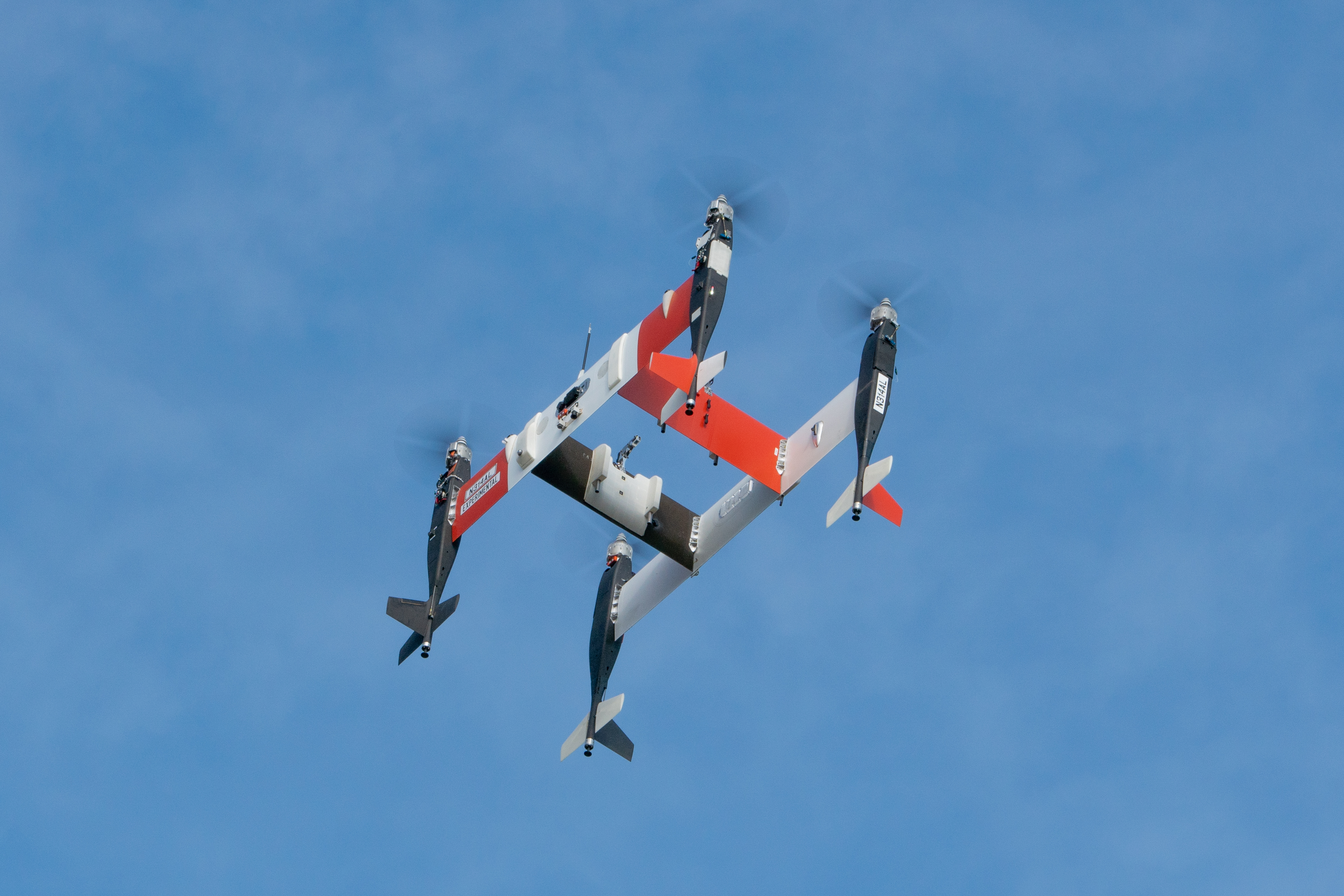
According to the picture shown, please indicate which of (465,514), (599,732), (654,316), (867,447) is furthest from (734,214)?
(599,732)

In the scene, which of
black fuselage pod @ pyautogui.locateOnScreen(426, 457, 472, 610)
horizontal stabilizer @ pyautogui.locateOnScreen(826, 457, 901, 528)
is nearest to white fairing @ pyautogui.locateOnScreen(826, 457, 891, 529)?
horizontal stabilizer @ pyautogui.locateOnScreen(826, 457, 901, 528)

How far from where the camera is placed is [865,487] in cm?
4878

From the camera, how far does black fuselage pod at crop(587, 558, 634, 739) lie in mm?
55188

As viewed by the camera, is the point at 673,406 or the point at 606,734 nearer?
the point at 673,406

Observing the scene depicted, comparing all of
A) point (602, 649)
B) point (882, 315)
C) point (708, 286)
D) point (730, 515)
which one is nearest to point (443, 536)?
point (602, 649)

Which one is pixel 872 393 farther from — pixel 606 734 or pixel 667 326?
pixel 606 734

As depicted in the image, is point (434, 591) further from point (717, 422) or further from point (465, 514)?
point (717, 422)

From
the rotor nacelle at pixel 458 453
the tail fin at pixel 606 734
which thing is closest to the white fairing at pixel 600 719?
the tail fin at pixel 606 734

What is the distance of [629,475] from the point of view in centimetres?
5247

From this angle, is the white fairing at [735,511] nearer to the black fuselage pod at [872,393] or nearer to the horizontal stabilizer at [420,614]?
the black fuselage pod at [872,393]

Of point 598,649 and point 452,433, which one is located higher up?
point 452,433

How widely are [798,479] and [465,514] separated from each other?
8.54m

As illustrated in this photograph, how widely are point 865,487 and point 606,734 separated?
36.7 ft

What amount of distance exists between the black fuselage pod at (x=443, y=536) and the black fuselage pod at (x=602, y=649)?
389cm
